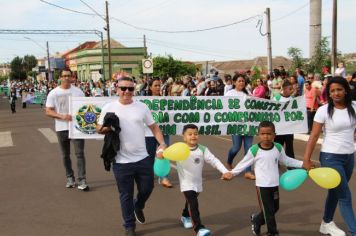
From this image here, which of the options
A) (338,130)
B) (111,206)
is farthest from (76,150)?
(338,130)

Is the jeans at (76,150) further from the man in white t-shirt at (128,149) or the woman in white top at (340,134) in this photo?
the woman in white top at (340,134)

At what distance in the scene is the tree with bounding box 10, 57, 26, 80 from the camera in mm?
139000

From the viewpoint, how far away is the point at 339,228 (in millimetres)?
5195

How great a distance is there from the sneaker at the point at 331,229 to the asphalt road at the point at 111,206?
9cm

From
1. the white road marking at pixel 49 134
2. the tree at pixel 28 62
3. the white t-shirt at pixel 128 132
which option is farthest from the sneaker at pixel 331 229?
the tree at pixel 28 62

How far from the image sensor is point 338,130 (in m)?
4.76

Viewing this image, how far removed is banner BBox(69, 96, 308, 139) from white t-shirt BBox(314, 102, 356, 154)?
12.6 feet

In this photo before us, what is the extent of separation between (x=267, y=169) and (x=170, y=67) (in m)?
59.0

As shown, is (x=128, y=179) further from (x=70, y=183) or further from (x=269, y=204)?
(x=70, y=183)

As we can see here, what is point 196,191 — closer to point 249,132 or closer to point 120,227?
point 120,227

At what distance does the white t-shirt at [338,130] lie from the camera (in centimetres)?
474

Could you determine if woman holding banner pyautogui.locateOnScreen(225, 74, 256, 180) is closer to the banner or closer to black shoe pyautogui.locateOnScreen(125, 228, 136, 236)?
the banner

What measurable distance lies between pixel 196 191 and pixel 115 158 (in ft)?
3.04

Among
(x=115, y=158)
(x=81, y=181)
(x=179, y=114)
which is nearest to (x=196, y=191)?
(x=115, y=158)
